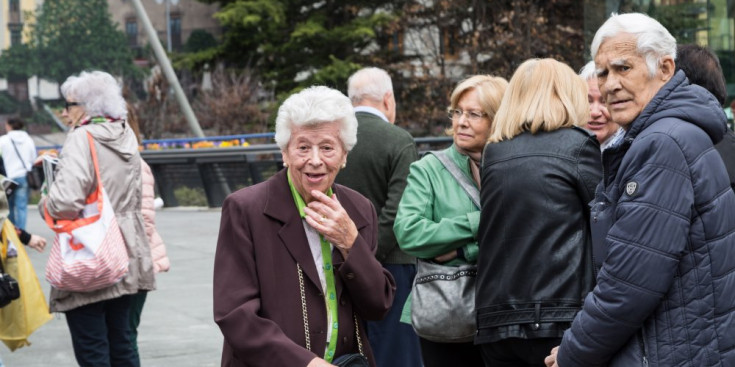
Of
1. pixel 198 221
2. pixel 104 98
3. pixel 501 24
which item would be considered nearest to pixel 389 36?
pixel 501 24

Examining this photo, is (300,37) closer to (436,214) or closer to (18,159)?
(18,159)

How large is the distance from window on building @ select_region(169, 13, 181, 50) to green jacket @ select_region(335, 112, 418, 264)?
5091 cm

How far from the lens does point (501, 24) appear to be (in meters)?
33.0

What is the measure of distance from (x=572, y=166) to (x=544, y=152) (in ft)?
0.37

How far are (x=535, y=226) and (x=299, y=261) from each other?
0.88m

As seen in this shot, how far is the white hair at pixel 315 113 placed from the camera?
3691 mm

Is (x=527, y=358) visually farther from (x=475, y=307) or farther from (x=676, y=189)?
(x=676, y=189)

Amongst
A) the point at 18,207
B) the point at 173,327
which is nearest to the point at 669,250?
the point at 173,327

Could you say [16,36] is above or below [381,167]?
above

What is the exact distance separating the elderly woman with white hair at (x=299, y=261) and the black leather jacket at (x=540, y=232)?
19.3 inches

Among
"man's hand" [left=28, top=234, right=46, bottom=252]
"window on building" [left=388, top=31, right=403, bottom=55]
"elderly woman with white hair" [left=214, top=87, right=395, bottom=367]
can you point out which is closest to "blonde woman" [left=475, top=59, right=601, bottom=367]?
"elderly woman with white hair" [left=214, top=87, right=395, bottom=367]

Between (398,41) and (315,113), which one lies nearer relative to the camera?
(315,113)

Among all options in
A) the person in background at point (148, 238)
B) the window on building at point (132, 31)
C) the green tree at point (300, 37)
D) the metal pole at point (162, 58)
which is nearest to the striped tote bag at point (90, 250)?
the person in background at point (148, 238)

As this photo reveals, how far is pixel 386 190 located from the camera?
6.02 meters
